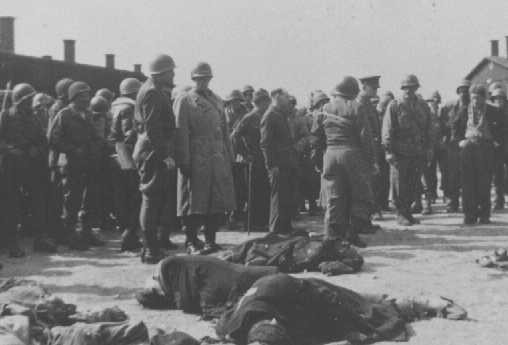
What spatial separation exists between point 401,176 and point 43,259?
565cm

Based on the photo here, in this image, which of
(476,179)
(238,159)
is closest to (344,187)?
(238,159)

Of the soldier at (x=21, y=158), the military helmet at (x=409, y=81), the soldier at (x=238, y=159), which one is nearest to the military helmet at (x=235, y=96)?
the soldier at (x=238, y=159)

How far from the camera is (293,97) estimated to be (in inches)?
599

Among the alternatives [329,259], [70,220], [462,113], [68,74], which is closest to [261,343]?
[329,259]

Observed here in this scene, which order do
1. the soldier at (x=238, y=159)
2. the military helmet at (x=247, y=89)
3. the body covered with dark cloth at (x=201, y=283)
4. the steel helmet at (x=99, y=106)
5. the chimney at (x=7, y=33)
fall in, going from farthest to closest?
the chimney at (x=7, y=33) → the military helmet at (x=247, y=89) → the soldier at (x=238, y=159) → the steel helmet at (x=99, y=106) → the body covered with dark cloth at (x=201, y=283)

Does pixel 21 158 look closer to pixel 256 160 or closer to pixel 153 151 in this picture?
pixel 153 151

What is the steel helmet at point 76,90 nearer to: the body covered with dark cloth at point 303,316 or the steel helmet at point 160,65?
the steel helmet at point 160,65

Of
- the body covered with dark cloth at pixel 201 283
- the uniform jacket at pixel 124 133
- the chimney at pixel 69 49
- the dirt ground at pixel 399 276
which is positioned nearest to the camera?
the dirt ground at pixel 399 276

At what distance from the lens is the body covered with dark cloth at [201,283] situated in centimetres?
609

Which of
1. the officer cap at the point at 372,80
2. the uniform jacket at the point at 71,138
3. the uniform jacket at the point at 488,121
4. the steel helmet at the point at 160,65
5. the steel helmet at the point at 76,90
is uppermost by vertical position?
the officer cap at the point at 372,80

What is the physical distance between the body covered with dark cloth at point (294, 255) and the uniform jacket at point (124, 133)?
8.40 feet

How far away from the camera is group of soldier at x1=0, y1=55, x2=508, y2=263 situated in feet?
29.5

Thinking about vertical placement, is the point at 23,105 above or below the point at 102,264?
above

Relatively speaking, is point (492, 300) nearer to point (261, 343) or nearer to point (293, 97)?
point (261, 343)
